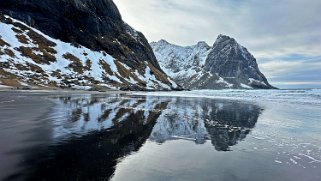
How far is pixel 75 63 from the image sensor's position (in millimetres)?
152125

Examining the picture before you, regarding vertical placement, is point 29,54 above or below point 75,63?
above

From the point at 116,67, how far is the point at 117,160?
558ft

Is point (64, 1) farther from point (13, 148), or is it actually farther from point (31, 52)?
point (13, 148)

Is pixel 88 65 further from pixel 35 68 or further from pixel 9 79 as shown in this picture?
pixel 9 79

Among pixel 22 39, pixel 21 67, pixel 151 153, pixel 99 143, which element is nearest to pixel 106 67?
pixel 22 39

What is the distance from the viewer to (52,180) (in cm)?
946

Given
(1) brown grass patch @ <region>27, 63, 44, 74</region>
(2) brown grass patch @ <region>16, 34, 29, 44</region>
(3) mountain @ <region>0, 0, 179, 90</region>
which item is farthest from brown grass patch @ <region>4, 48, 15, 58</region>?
(2) brown grass patch @ <region>16, 34, 29, 44</region>

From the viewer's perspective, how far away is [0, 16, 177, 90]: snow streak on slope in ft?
376

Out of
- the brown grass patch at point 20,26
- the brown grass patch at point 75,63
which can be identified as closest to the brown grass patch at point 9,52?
the brown grass patch at point 75,63

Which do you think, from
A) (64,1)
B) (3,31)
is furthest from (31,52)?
(64,1)

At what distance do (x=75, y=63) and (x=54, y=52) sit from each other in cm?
1358

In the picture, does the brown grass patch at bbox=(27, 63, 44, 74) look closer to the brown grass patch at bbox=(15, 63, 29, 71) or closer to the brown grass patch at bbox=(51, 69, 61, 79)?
the brown grass patch at bbox=(15, 63, 29, 71)

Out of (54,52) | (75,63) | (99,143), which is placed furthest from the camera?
(54,52)

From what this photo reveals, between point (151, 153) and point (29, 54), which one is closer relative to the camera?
point (151, 153)
